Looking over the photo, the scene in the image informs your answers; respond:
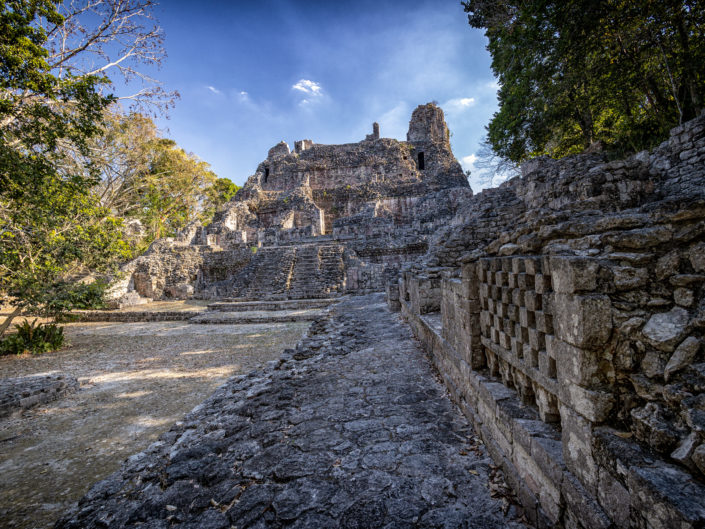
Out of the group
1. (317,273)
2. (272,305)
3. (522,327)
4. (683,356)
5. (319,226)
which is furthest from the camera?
(319,226)

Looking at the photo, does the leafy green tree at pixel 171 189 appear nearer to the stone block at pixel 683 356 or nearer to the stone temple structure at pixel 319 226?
the stone temple structure at pixel 319 226

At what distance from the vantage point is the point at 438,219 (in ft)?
65.4

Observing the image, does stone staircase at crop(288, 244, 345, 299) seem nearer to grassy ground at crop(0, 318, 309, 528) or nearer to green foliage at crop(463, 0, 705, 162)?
grassy ground at crop(0, 318, 309, 528)

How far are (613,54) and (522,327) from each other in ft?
37.5

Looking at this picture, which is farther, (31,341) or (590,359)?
(31,341)

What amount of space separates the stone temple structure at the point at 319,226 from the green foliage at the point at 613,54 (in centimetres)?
921

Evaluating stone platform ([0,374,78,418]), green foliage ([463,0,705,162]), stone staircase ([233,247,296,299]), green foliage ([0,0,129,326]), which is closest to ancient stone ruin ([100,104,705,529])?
stone platform ([0,374,78,418])

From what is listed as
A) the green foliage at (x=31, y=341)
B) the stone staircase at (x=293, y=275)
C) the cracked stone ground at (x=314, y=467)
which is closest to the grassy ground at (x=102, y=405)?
the green foliage at (x=31, y=341)

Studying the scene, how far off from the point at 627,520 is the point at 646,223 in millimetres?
A: 1288

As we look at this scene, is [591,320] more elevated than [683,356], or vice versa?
[591,320]

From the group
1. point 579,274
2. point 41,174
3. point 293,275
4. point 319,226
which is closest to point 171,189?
point 319,226

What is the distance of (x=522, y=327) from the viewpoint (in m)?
2.02

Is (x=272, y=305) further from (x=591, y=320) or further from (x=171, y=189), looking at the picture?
(x=171, y=189)

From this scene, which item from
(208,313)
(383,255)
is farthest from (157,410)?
(383,255)
